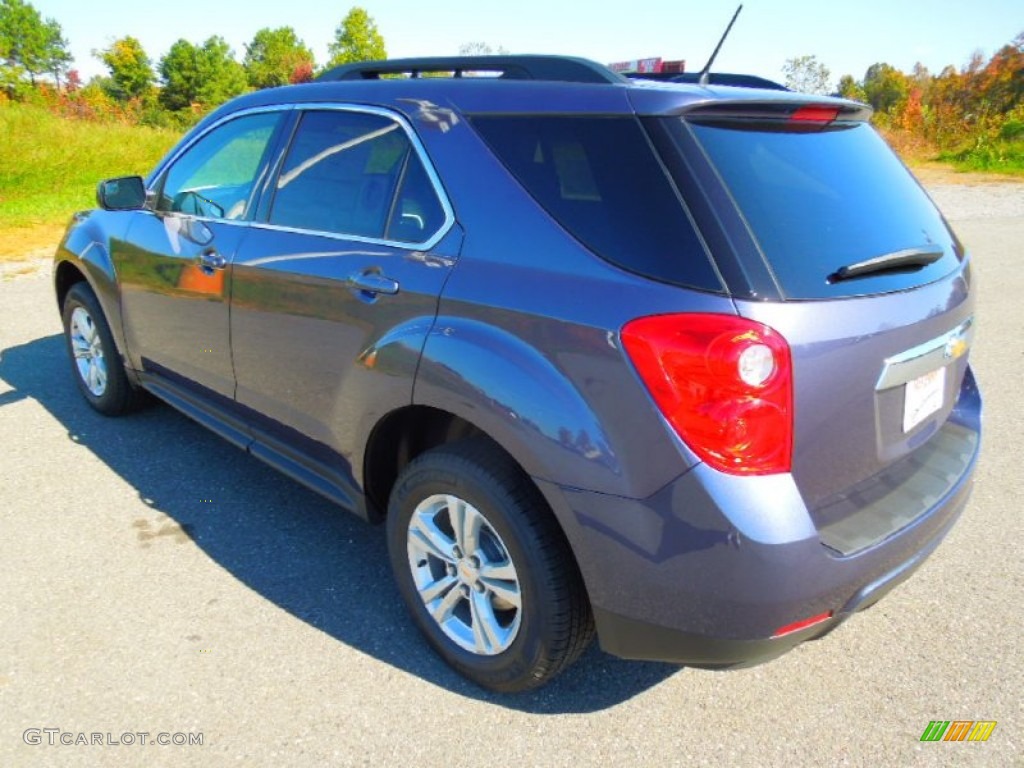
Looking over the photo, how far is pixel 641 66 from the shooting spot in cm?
278

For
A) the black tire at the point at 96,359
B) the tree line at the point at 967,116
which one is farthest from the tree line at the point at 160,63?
the black tire at the point at 96,359

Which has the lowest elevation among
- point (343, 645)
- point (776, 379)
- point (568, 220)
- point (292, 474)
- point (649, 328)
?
point (343, 645)

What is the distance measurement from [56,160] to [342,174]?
49.1 feet

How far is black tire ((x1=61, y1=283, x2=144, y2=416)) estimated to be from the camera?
4.05m

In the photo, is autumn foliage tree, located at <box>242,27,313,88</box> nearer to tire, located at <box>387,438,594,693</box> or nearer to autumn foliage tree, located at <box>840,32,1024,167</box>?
autumn foliage tree, located at <box>840,32,1024,167</box>

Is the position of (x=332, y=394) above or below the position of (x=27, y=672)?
above

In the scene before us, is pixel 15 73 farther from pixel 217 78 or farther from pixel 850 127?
pixel 850 127

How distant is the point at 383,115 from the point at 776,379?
159 centimetres

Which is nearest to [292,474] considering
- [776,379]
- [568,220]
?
[568,220]

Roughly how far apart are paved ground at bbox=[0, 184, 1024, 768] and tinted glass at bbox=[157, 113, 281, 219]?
4.24 ft

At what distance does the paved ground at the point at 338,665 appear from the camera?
2092 millimetres

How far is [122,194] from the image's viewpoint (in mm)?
3604

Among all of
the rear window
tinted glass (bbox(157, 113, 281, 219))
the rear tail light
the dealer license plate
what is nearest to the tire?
the rear tail light

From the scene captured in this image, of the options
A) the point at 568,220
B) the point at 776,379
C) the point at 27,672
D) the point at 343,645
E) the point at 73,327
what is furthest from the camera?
the point at 73,327
